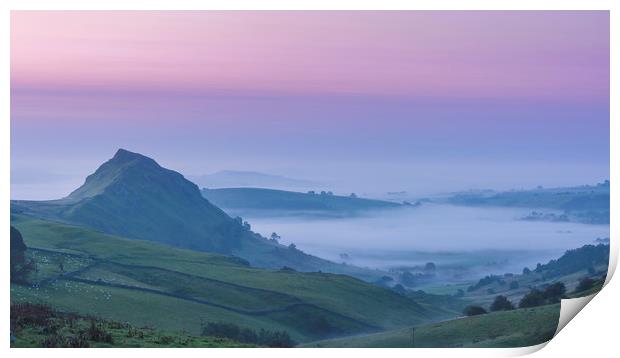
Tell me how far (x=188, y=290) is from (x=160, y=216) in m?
5.49

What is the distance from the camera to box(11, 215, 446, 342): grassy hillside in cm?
3538

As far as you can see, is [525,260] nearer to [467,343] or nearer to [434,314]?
[434,314]

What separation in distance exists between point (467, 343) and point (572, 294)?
5453mm

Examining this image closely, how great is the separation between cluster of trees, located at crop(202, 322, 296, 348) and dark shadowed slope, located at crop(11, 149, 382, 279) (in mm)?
5767

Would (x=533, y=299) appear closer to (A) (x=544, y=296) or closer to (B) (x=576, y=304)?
(A) (x=544, y=296)

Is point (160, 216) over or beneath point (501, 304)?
over

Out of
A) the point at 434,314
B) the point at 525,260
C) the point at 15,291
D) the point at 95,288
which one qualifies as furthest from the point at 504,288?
the point at 15,291

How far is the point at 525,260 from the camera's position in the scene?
4162cm

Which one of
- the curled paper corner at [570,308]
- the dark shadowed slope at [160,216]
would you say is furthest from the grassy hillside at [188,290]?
the curled paper corner at [570,308]

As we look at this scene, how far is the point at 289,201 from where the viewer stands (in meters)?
40.3

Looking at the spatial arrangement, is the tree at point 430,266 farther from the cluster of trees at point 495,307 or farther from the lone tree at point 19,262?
the lone tree at point 19,262

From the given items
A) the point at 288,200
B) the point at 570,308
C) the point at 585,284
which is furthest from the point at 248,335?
the point at 585,284

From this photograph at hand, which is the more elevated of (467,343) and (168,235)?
(168,235)
